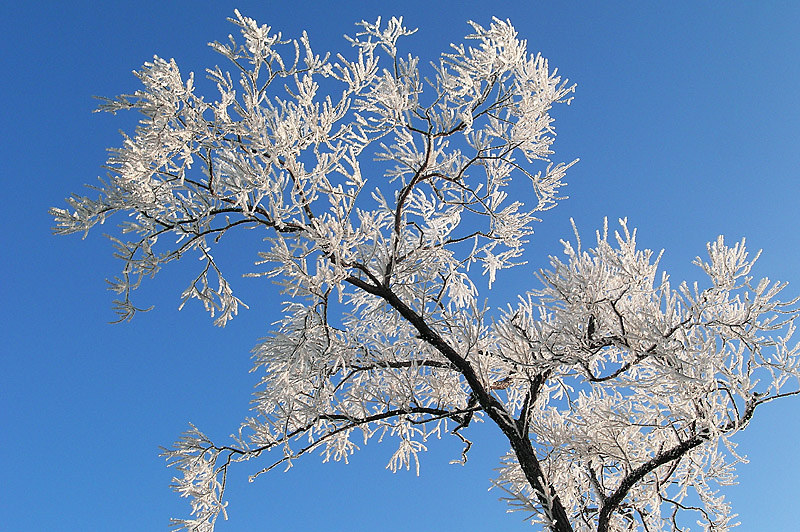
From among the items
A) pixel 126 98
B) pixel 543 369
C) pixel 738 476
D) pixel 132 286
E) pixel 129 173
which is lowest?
pixel 738 476

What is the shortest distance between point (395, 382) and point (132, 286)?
2.16 m

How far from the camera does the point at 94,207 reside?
13.3 feet

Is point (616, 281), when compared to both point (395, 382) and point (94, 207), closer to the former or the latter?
point (395, 382)

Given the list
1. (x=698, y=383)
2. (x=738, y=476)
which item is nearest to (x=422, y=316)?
(x=698, y=383)

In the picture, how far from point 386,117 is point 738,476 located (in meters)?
4.09

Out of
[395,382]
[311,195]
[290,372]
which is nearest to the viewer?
[311,195]

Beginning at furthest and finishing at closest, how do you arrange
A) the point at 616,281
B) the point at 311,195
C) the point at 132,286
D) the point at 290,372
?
the point at 290,372 → the point at 616,281 → the point at 132,286 → the point at 311,195

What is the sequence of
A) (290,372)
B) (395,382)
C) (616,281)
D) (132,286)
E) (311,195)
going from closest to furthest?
(311,195), (132,286), (616,281), (290,372), (395,382)

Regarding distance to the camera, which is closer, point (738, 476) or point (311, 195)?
point (311, 195)

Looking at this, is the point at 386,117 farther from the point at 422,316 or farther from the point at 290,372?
the point at 290,372

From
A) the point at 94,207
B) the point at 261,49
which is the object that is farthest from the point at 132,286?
the point at 261,49

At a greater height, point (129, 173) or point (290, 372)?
point (129, 173)

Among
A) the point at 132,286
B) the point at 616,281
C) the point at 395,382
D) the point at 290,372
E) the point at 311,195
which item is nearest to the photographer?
the point at 311,195

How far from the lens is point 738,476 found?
17.4ft
